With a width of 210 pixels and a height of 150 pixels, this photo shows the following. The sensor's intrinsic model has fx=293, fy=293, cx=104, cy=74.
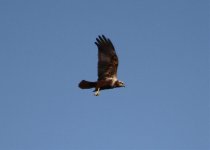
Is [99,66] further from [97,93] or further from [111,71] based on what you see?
[97,93]

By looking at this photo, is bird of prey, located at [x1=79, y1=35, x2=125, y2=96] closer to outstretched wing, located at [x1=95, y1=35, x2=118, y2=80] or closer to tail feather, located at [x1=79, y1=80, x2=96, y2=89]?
outstretched wing, located at [x1=95, y1=35, x2=118, y2=80]

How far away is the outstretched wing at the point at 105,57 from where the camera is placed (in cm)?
1151

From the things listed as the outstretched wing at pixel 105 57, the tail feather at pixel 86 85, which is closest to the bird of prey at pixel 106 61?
the outstretched wing at pixel 105 57

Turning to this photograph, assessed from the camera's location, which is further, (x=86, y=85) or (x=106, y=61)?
(x=106, y=61)

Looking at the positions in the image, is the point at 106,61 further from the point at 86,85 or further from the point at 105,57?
the point at 86,85

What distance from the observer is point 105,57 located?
37.8 ft

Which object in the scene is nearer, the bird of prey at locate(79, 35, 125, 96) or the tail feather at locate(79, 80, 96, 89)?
the tail feather at locate(79, 80, 96, 89)

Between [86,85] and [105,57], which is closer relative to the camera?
[86,85]

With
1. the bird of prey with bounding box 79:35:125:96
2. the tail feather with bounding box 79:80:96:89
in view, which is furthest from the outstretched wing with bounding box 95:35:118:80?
the tail feather with bounding box 79:80:96:89

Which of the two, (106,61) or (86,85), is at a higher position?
(106,61)

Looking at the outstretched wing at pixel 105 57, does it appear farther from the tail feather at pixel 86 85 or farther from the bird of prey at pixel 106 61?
the tail feather at pixel 86 85

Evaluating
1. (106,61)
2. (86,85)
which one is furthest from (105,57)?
(86,85)

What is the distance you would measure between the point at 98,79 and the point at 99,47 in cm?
127

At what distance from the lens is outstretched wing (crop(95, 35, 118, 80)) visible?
11508 mm
